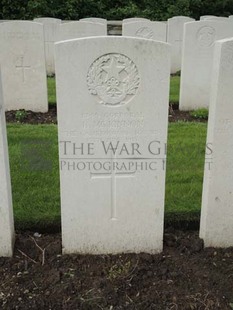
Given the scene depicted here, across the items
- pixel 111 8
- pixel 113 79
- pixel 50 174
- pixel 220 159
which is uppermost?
pixel 111 8

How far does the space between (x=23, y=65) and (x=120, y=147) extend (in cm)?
426

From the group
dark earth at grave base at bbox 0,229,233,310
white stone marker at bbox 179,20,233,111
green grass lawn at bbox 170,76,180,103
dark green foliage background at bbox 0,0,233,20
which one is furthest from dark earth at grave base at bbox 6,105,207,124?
dark green foliage background at bbox 0,0,233,20

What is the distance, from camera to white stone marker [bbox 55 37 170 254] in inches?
108

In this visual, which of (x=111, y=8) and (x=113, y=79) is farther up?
(x=111, y=8)

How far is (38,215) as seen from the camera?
3576 mm

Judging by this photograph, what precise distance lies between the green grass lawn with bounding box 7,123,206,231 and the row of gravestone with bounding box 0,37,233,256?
0.45 m

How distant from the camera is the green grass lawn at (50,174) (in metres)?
3.64

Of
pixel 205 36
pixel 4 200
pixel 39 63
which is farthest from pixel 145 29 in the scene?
pixel 4 200

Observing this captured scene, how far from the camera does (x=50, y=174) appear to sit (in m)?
4.36

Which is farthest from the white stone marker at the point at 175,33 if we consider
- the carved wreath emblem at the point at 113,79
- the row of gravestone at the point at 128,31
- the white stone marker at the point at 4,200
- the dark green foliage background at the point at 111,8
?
the white stone marker at the point at 4,200

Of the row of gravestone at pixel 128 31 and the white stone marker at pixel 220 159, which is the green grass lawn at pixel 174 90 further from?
the white stone marker at pixel 220 159

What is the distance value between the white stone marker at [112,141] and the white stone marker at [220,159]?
337mm

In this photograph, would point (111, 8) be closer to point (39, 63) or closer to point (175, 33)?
point (175, 33)

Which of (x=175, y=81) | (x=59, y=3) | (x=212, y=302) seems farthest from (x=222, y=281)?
(x=59, y=3)
